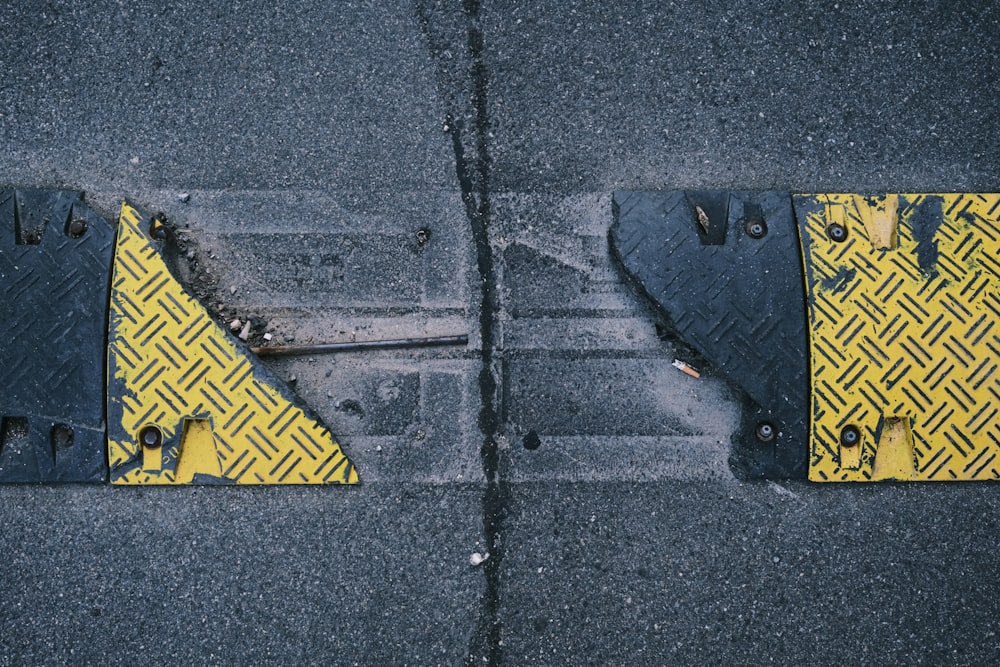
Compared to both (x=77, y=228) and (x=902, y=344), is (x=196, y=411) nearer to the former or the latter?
(x=77, y=228)

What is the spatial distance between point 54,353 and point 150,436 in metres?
0.54

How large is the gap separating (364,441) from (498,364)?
0.67 m

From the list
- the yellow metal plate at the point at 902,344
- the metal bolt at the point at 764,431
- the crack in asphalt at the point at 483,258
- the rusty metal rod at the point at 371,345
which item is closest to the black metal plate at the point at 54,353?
the rusty metal rod at the point at 371,345

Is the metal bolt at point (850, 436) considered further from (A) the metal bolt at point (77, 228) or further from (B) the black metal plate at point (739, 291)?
(A) the metal bolt at point (77, 228)

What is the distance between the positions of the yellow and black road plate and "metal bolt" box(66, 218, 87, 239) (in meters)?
2.32

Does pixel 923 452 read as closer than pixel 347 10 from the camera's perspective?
Yes

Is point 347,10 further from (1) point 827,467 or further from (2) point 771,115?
(1) point 827,467

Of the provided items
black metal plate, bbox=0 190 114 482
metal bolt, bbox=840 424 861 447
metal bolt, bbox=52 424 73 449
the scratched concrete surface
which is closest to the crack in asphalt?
the scratched concrete surface

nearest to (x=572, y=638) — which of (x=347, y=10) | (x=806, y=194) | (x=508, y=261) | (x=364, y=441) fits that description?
(x=364, y=441)

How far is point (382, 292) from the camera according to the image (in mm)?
3008

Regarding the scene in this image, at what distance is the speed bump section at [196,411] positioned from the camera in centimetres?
286

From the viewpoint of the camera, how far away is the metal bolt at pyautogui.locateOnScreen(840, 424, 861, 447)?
2.90 meters

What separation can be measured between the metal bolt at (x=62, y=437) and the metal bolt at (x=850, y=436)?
3283 mm

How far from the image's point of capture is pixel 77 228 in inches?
116
